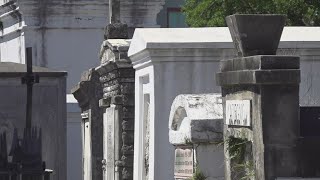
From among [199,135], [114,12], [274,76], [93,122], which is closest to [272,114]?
[274,76]

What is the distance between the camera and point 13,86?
21.5m

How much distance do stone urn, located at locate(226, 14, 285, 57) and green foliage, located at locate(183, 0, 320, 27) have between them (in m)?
11.4

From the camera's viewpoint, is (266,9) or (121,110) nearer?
(121,110)

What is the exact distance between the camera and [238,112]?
33.7 feet

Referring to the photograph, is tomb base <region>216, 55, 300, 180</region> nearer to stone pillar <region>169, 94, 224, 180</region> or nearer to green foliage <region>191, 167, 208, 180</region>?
stone pillar <region>169, 94, 224, 180</region>

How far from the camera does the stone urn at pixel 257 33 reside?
33.4ft

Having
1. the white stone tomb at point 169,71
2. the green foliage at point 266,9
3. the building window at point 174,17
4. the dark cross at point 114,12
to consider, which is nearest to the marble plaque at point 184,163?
the white stone tomb at point 169,71

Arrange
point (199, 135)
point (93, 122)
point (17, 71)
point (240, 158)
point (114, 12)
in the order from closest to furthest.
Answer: point (240, 158) → point (199, 135) → point (93, 122) → point (17, 71) → point (114, 12)

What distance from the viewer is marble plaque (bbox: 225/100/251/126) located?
32.8 feet

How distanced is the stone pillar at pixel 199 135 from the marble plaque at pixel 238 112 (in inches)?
28.6

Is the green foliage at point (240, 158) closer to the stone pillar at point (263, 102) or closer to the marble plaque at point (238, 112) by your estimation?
the stone pillar at point (263, 102)

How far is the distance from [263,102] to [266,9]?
40.1 ft

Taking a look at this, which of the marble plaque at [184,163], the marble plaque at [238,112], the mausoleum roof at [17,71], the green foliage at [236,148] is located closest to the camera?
the marble plaque at [238,112]

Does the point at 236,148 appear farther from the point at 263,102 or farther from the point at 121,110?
the point at 121,110
